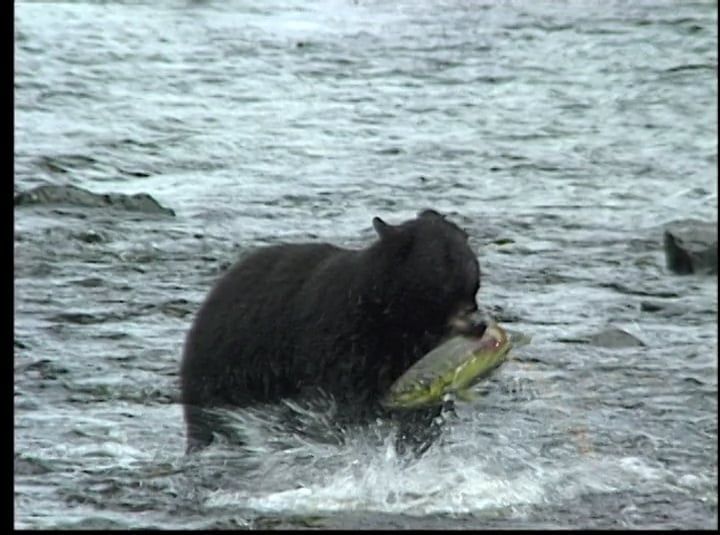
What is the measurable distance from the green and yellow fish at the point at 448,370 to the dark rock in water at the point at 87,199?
5195mm

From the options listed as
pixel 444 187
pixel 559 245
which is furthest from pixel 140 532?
pixel 444 187

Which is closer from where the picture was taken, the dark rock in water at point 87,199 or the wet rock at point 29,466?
the wet rock at point 29,466

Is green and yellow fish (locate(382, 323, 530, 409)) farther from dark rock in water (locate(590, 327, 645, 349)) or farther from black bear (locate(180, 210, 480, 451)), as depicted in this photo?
dark rock in water (locate(590, 327, 645, 349))

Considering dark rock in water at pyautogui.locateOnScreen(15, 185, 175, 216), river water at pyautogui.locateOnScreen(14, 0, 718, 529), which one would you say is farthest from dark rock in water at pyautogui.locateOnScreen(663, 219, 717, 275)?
dark rock in water at pyautogui.locateOnScreen(15, 185, 175, 216)

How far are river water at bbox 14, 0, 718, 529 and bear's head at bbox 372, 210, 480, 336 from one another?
1.56 ft

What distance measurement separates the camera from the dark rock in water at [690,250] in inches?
453

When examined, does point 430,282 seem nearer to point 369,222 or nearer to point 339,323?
point 339,323

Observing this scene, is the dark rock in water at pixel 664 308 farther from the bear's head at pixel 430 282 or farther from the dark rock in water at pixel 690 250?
the bear's head at pixel 430 282

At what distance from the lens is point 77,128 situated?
15.1 meters

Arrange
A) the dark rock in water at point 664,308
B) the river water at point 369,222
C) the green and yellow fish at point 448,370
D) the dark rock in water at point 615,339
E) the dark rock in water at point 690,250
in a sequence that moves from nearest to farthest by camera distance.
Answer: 1. the green and yellow fish at point 448,370
2. the river water at point 369,222
3. the dark rock in water at point 615,339
4. the dark rock in water at point 664,308
5. the dark rock in water at point 690,250

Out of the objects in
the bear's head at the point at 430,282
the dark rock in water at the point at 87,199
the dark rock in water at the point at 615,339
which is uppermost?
the dark rock in water at the point at 87,199

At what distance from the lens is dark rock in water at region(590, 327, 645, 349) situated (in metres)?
9.98

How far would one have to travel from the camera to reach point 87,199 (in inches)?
505

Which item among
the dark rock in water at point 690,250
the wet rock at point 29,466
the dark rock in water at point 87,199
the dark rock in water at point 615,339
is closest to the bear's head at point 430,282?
the wet rock at point 29,466
